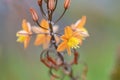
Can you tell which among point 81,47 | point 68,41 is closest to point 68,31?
point 68,41

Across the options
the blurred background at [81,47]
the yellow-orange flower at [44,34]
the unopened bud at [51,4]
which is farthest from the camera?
the blurred background at [81,47]

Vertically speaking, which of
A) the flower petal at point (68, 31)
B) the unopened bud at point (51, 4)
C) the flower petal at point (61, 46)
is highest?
the unopened bud at point (51, 4)

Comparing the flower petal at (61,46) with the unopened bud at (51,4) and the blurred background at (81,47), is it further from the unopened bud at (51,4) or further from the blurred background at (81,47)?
the blurred background at (81,47)

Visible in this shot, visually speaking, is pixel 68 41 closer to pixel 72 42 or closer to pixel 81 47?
pixel 72 42

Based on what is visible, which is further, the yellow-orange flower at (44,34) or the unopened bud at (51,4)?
the yellow-orange flower at (44,34)

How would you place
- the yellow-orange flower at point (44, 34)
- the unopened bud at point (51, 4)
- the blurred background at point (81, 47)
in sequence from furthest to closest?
the blurred background at point (81, 47) → the yellow-orange flower at point (44, 34) → the unopened bud at point (51, 4)

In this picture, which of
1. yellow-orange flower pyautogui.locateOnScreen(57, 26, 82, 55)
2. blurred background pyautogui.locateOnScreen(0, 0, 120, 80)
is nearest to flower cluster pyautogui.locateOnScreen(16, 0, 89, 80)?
yellow-orange flower pyautogui.locateOnScreen(57, 26, 82, 55)

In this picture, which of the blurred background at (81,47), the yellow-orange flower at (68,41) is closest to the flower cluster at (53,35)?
the yellow-orange flower at (68,41)

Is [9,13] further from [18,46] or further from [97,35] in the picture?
[97,35]
